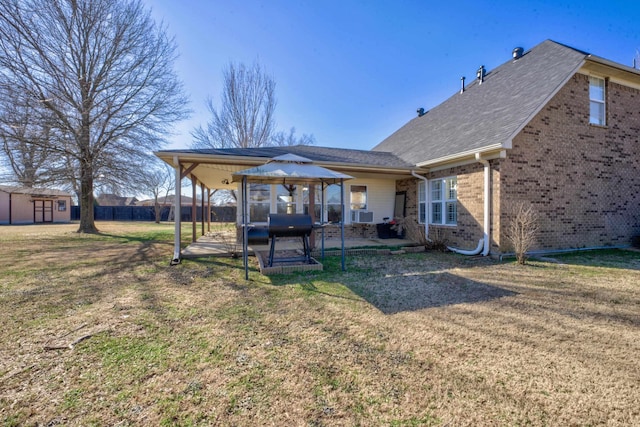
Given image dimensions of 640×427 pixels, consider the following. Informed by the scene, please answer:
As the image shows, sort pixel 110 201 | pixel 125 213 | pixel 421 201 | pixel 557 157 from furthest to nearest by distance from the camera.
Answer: pixel 110 201, pixel 125 213, pixel 421 201, pixel 557 157

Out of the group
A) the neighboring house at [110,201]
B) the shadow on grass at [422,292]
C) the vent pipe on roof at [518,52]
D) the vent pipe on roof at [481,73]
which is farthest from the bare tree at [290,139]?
the neighboring house at [110,201]

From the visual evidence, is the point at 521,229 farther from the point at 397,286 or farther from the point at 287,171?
the point at 287,171

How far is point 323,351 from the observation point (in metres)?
2.88

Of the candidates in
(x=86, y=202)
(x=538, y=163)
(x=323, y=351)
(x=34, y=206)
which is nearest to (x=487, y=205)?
(x=538, y=163)

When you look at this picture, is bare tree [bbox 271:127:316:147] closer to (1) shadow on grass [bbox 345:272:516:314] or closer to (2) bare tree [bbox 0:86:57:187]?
(2) bare tree [bbox 0:86:57:187]

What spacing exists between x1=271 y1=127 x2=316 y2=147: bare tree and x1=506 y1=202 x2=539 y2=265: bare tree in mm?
17569

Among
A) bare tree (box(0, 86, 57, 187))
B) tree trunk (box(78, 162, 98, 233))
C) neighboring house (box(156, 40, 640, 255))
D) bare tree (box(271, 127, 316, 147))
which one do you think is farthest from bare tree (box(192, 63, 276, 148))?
neighboring house (box(156, 40, 640, 255))

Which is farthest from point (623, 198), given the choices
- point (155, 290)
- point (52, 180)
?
point (52, 180)

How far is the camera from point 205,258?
7.78 metres

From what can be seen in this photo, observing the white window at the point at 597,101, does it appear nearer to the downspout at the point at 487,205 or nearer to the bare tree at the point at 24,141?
the downspout at the point at 487,205

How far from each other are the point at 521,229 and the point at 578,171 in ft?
11.2

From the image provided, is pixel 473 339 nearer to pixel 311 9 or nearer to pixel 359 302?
pixel 359 302

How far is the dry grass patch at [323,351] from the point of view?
6.73 ft

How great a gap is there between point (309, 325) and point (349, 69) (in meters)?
13.6
